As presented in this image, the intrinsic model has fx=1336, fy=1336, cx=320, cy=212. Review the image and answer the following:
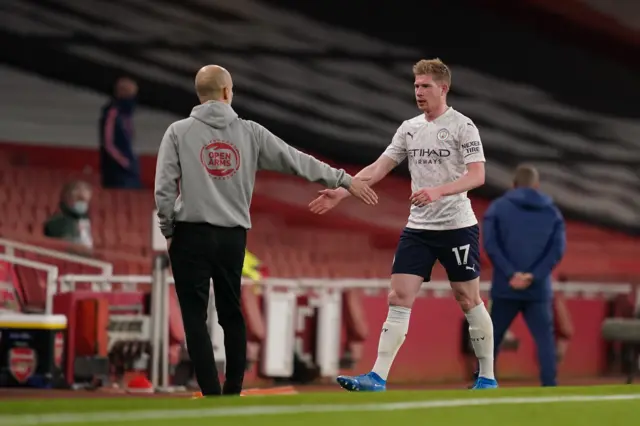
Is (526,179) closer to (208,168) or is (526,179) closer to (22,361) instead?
(208,168)

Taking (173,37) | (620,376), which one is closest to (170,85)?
(173,37)

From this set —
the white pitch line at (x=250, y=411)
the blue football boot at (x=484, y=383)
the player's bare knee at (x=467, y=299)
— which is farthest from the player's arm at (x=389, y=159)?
the white pitch line at (x=250, y=411)

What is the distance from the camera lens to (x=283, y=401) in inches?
203

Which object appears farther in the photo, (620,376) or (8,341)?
(620,376)

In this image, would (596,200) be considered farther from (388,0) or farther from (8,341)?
(8,341)

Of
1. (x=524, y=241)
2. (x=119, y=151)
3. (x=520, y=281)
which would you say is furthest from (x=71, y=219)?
(x=520, y=281)

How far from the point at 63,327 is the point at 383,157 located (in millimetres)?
4144

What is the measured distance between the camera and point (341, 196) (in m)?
6.77

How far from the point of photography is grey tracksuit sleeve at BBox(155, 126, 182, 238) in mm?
6008

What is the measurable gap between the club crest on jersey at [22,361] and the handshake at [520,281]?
367 centimetres

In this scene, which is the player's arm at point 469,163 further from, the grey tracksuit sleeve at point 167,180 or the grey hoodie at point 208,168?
the grey tracksuit sleeve at point 167,180

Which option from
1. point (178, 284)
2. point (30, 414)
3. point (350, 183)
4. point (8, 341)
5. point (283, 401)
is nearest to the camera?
point (30, 414)

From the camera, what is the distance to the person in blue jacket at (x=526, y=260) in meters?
8.95

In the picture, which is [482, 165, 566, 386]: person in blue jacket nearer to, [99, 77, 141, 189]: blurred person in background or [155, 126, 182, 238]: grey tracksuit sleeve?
[155, 126, 182, 238]: grey tracksuit sleeve
